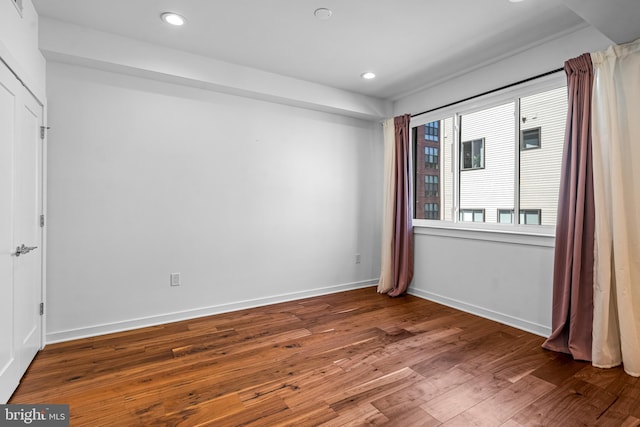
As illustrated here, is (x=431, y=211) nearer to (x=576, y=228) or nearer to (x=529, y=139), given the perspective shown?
(x=529, y=139)

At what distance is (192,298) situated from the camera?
3453 mm

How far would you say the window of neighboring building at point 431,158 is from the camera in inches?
165

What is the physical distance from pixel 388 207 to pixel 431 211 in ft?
1.87

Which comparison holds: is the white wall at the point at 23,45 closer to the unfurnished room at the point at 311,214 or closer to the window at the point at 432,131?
the unfurnished room at the point at 311,214

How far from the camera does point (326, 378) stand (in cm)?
227

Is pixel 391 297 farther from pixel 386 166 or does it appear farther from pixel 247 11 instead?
pixel 247 11

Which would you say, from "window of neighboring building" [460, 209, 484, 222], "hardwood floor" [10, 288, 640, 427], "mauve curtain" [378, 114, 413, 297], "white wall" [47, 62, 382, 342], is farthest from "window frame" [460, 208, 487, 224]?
"white wall" [47, 62, 382, 342]

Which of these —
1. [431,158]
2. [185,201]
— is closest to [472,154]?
[431,158]

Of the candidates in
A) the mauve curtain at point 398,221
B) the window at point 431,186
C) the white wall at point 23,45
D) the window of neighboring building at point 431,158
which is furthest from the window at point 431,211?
the white wall at point 23,45

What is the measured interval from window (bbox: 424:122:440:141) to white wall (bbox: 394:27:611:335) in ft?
0.76

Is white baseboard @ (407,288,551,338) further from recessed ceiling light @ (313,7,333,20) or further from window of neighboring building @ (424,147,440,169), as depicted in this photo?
recessed ceiling light @ (313,7,333,20)

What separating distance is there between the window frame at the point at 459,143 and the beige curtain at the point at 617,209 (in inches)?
18.6

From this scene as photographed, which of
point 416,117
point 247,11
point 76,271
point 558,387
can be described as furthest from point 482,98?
point 76,271

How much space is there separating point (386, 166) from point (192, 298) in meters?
2.96
